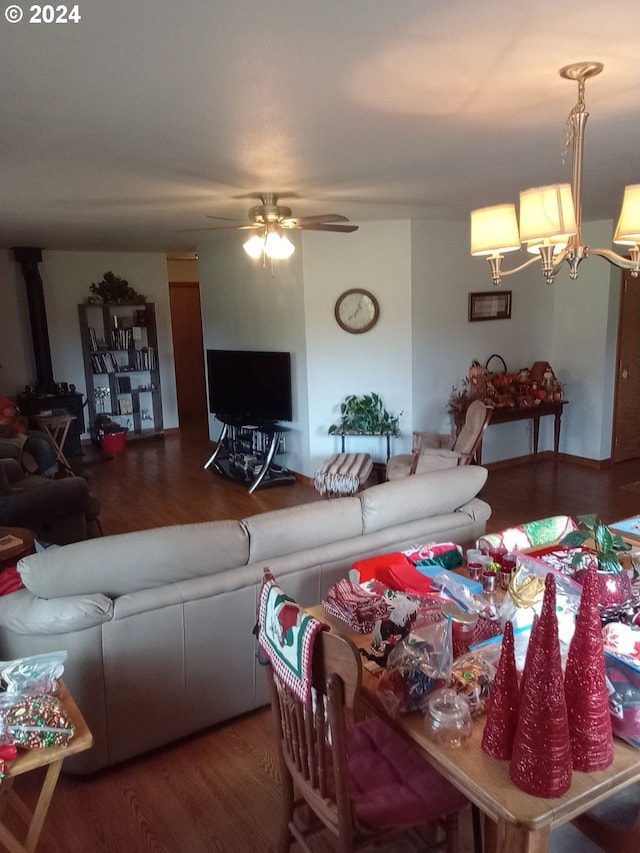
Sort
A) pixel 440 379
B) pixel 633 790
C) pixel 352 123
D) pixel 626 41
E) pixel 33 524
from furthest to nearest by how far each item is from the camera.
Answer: pixel 440 379 → pixel 33 524 → pixel 352 123 → pixel 633 790 → pixel 626 41

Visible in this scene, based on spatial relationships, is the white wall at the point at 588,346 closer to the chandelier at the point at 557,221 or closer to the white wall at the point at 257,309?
the white wall at the point at 257,309

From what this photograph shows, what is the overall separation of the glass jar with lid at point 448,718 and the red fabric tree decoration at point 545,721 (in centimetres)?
19

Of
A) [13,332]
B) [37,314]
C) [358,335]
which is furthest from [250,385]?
[13,332]

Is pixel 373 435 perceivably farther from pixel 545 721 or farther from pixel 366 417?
pixel 545 721

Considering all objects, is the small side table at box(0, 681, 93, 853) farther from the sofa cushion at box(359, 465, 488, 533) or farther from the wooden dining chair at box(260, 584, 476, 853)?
the sofa cushion at box(359, 465, 488, 533)

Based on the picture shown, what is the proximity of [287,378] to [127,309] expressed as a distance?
316cm

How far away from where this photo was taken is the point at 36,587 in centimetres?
214

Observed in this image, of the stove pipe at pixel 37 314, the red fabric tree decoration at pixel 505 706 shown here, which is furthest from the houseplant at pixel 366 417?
the red fabric tree decoration at pixel 505 706

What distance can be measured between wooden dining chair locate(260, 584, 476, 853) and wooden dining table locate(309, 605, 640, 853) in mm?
158

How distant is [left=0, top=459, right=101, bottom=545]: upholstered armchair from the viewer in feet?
13.2

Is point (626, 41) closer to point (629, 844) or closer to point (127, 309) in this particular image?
point (629, 844)

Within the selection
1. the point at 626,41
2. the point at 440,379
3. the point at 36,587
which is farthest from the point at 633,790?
the point at 440,379

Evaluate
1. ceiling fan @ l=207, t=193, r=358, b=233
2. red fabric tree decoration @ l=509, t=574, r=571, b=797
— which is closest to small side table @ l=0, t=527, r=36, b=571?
ceiling fan @ l=207, t=193, r=358, b=233

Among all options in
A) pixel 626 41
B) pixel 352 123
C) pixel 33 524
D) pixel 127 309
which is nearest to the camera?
pixel 626 41
